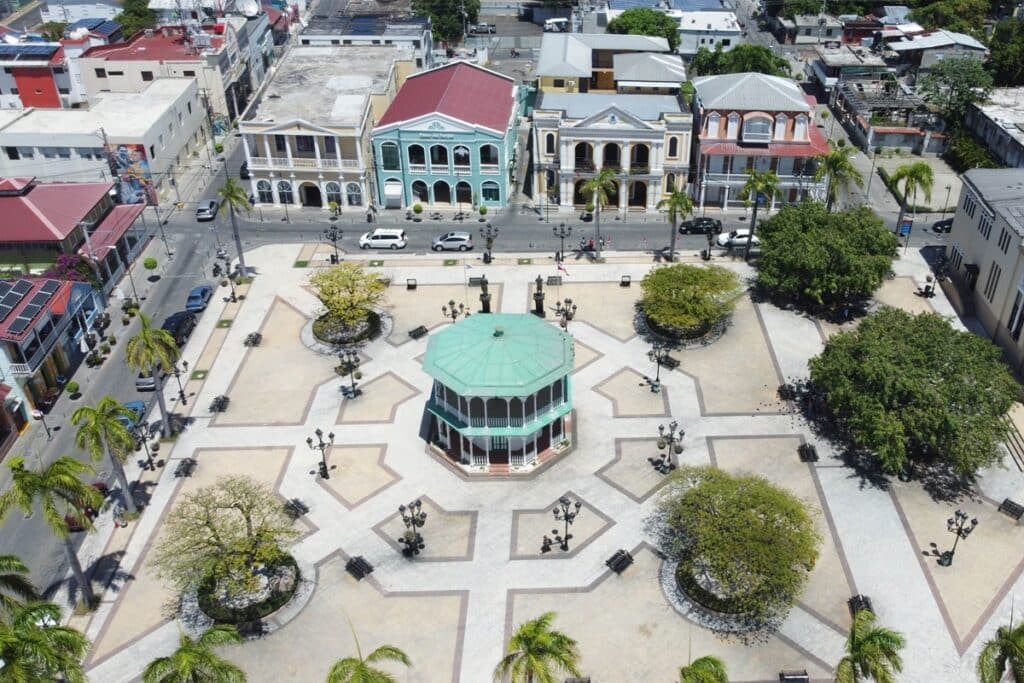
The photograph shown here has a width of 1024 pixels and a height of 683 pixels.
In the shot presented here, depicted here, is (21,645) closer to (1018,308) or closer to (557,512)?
(557,512)

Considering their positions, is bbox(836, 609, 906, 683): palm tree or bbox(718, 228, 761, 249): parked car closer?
bbox(836, 609, 906, 683): palm tree

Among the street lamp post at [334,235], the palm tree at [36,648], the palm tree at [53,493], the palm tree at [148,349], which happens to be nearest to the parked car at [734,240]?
the street lamp post at [334,235]

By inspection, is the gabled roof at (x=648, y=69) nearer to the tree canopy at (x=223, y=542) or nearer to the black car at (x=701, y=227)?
the black car at (x=701, y=227)

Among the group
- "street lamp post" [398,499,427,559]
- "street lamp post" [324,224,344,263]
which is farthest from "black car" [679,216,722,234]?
"street lamp post" [398,499,427,559]

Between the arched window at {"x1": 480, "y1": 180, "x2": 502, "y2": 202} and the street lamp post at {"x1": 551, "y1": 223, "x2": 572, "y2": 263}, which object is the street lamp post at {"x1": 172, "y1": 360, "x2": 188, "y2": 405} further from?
the arched window at {"x1": 480, "y1": 180, "x2": 502, "y2": 202}

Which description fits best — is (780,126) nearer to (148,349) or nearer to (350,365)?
(350,365)

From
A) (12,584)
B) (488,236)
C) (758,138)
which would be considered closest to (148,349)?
(12,584)
